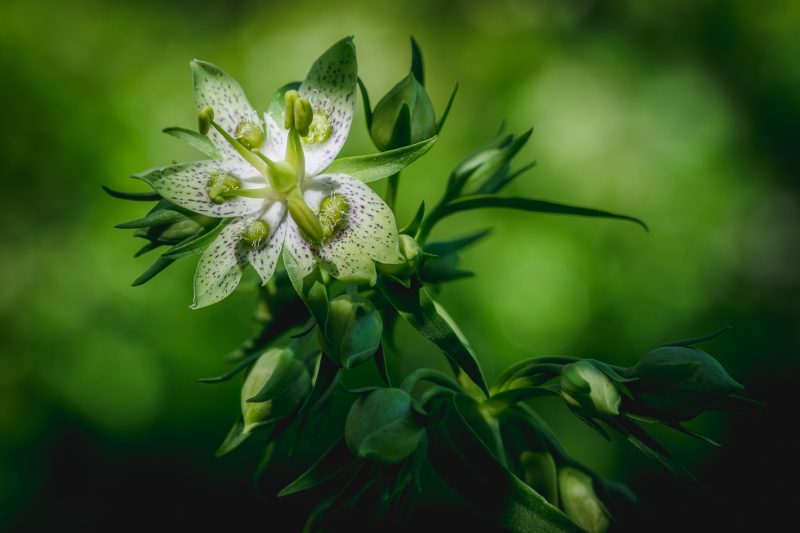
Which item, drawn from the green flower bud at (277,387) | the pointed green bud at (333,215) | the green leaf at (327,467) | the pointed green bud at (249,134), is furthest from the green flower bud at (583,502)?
the pointed green bud at (249,134)

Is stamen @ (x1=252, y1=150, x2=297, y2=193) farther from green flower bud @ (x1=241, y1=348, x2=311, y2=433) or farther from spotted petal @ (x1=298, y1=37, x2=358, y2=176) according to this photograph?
green flower bud @ (x1=241, y1=348, x2=311, y2=433)

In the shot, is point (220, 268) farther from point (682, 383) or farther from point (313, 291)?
point (682, 383)

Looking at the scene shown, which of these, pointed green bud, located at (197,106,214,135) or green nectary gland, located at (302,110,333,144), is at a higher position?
pointed green bud, located at (197,106,214,135)

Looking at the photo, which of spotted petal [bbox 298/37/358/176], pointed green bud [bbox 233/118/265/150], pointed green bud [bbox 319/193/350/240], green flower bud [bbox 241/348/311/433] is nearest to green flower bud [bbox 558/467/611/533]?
green flower bud [bbox 241/348/311/433]

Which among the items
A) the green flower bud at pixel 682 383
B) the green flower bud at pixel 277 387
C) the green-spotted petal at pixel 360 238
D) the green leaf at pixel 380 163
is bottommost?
the green flower bud at pixel 682 383

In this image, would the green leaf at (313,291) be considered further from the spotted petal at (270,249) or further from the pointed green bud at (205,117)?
the pointed green bud at (205,117)

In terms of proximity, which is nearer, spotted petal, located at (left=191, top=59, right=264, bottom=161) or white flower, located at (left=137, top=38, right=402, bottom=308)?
white flower, located at (left=137, top=38, right=402, bottom=308)
